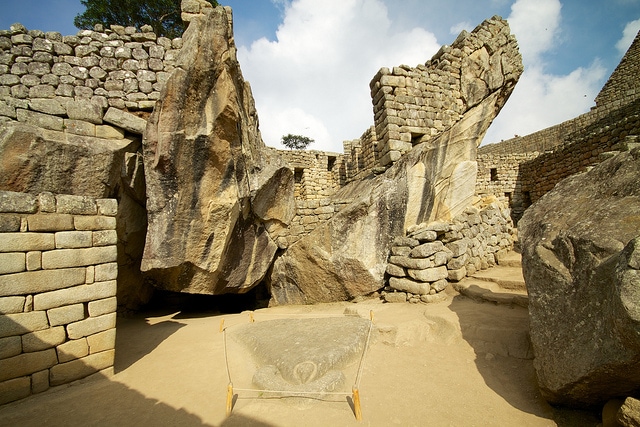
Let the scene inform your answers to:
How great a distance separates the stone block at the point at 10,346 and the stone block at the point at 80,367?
388mm

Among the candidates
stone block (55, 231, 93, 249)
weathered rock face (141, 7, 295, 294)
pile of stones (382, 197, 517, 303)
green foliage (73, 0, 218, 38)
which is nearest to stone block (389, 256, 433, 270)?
pile of stones (382, 197, 517, 303)

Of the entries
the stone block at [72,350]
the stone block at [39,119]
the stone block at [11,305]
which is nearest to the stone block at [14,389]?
the stone block at [72,350]

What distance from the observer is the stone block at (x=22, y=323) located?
276 cm

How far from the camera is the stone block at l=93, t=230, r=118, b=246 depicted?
3.37m

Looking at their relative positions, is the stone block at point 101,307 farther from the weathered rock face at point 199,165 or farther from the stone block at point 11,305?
the weathered rock face at point 199,165

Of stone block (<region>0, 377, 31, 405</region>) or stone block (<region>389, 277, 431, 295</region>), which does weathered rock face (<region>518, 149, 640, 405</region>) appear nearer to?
stone block (<region>389, 277, 431, 295</region>)

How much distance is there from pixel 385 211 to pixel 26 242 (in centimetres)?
543

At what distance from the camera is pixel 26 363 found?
2.84m

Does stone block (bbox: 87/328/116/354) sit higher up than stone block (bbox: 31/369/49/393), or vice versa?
stone block (bbox: 87/328/116/354)

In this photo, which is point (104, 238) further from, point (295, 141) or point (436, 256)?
point (295, 141)

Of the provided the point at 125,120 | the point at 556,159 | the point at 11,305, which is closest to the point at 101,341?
the point at 11,305

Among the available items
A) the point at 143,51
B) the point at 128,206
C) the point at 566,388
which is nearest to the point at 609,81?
the point at 566,388

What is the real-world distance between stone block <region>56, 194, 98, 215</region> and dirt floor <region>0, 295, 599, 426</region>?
1876 mm

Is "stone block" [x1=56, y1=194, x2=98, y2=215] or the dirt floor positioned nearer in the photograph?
the dirt floor
